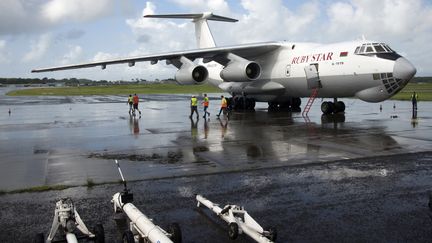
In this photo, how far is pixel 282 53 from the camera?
24.1 m

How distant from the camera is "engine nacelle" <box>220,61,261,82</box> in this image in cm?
2291

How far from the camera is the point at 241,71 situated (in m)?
22.9

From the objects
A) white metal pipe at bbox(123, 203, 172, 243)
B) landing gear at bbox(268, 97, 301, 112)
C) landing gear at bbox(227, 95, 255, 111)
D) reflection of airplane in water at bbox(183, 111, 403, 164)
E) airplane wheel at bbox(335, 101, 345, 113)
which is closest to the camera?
white metal pipe at bbox(123, 203, 172, 243)

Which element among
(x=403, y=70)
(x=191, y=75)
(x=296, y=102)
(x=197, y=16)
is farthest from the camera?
(x=197, y=16)

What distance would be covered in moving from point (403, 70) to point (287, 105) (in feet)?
32.1

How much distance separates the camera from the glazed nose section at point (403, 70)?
17.8m

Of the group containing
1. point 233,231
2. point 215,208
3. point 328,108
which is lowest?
point 233,231

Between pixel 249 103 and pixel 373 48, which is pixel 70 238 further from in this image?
pixel 249 103

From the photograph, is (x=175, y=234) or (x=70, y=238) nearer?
(x=70, y=238)

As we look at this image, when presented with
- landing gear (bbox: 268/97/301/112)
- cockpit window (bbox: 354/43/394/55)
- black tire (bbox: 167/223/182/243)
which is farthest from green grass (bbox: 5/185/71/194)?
landing gear (bbox: 268/97/301/112)

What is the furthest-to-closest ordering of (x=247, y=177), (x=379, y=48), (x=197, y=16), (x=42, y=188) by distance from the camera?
(x=197, y=16)
(x=379, y=48)
(x=247, y=177)
(x=42, y=188)

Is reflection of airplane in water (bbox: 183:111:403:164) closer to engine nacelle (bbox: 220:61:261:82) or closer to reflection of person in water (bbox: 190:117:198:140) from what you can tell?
reflection of person in water (bbox: 190:117:198:140)

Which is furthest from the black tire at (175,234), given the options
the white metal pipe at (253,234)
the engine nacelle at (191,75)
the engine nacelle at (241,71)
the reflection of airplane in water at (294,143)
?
the engine nacelle at (191,75)

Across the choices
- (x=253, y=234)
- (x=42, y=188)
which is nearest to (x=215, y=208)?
(x=253, y=234)
